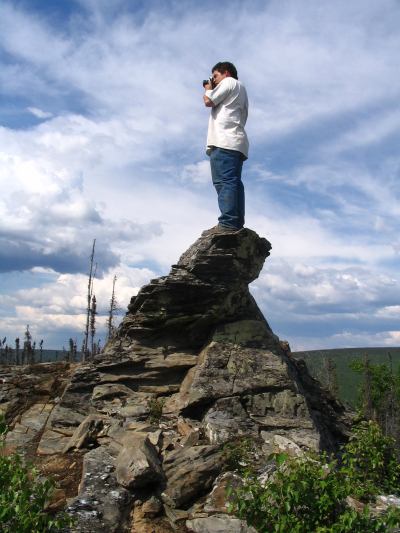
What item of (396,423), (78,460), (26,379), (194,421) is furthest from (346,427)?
(396,423)

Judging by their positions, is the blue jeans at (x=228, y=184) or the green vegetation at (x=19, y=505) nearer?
the green vegetation at (x=19, y=505)

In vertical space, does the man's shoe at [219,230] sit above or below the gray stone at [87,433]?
above

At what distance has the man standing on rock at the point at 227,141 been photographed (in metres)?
11.9

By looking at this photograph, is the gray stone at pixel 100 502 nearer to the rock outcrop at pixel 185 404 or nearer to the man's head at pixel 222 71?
the rock outcrop at pixel 185 404

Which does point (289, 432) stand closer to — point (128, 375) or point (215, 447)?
point (215, 447)

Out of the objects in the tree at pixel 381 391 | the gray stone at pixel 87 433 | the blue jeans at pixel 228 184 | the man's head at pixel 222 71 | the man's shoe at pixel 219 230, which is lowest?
the tree at pixel 381 391

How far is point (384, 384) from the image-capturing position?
6769cm

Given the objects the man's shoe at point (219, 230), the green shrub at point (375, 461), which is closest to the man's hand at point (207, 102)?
the man's shoe at point (219, 230)

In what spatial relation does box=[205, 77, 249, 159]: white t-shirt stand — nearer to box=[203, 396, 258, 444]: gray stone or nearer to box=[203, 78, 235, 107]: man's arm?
box=[203, 78, 235, 107]: man's arm

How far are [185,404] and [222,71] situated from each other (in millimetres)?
8016

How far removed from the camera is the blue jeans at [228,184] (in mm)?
11992

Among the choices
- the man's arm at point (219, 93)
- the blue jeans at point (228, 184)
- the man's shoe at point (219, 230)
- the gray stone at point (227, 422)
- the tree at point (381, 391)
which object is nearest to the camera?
the gray stone at point (227, 422)

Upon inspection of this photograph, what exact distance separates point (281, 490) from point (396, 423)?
65.5m

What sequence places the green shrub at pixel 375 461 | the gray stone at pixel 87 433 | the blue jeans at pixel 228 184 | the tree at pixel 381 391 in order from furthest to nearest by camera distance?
the tree at pixel 381 391, the blue jeans at pixel 228 184, the gray stone at pixel 87 433, the green shrub at pixel 375 461
